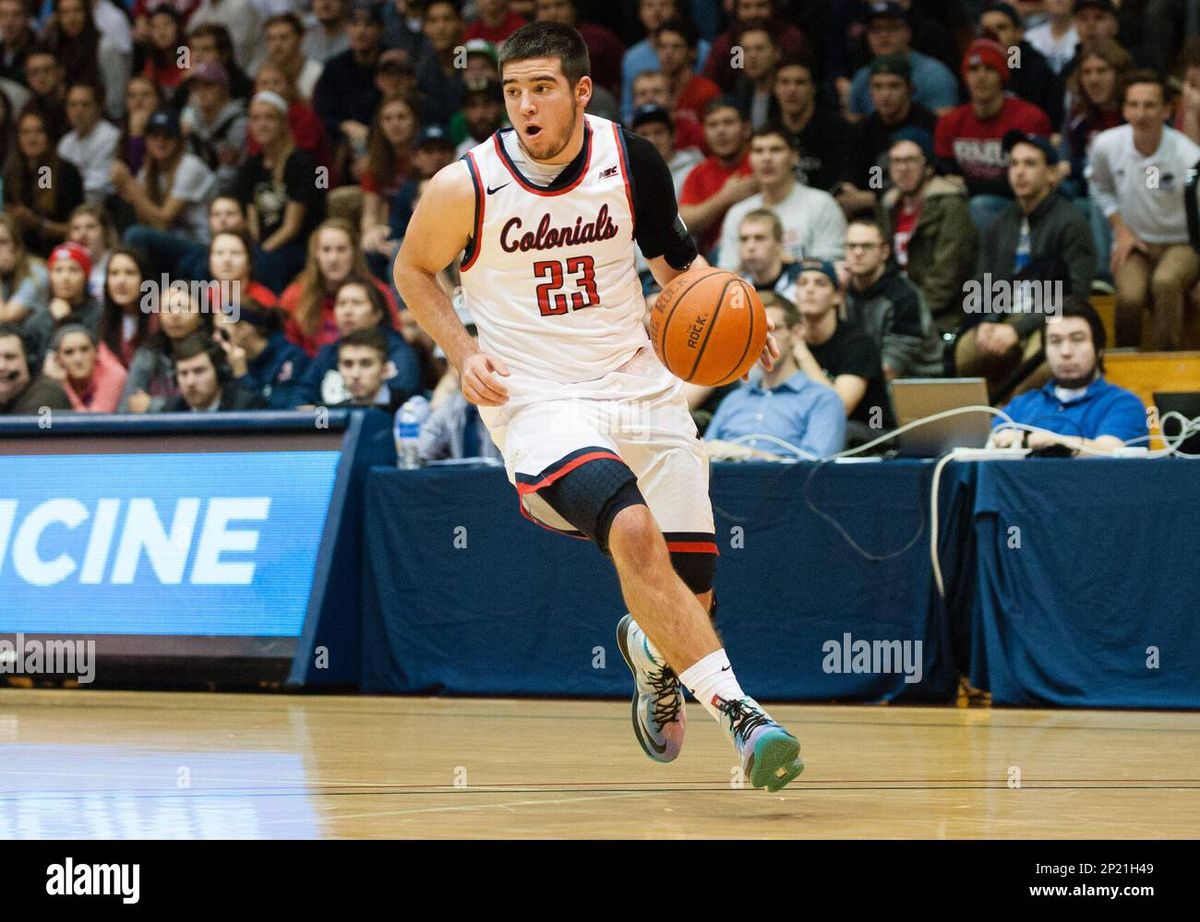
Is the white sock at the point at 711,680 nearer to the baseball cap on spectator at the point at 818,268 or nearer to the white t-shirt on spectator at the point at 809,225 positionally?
the baseball cap on spectator at the point at 818,268

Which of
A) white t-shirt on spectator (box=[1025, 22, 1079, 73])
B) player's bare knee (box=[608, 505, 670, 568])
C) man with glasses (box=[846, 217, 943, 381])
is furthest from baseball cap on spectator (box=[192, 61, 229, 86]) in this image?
player's bare knee (box=[608, 505, 670, 568])

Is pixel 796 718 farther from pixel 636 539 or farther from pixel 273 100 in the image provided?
pixel 273 100

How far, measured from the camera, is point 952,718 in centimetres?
837

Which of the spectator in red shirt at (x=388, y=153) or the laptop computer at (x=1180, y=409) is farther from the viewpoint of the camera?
the spectator in red shirt at (x=388, y=153)

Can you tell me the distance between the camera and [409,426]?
1073 cm

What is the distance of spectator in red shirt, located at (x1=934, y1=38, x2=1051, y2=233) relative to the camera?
11.8 meters

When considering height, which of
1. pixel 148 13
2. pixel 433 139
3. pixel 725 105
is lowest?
pixel 433 139

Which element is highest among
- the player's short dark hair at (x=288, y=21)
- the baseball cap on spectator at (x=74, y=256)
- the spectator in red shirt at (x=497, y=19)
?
the player's short dark hair at (x=288, y=21)

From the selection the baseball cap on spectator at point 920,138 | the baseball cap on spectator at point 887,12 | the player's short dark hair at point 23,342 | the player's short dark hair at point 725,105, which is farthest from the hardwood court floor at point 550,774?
the baseball cap on spectator at point 887,12

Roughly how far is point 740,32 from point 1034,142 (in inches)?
116

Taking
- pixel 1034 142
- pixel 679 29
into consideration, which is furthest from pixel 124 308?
pixel 1034 142

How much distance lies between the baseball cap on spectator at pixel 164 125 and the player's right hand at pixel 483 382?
380 inches

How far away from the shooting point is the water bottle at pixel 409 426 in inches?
416
